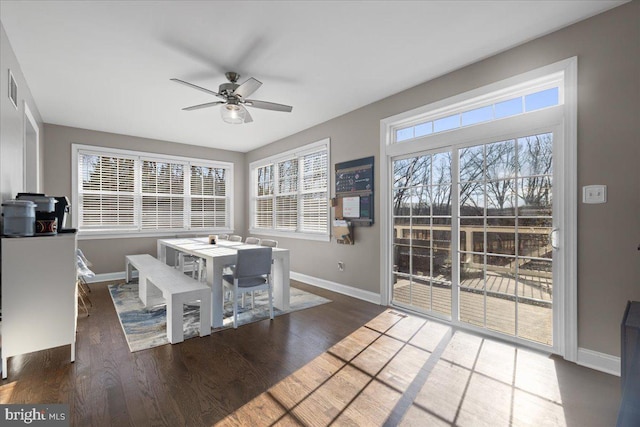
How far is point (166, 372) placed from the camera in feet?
7.41

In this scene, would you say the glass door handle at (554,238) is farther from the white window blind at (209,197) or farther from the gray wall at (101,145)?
the gray wall at (101,145)

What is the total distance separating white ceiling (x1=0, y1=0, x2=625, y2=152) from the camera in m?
2.26

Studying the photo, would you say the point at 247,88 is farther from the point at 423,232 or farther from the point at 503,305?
the point at 503,305

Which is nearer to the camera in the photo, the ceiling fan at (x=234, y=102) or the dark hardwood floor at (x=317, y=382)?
the dark hardwood floor at (x=317, y=382)

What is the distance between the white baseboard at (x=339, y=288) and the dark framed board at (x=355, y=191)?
3.16 feet

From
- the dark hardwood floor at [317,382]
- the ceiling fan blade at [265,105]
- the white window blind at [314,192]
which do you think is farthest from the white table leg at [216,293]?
the white window blind at [314,192]

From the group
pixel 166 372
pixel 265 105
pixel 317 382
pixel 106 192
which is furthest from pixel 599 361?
pixel 106 192

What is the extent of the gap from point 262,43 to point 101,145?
14.3 feet

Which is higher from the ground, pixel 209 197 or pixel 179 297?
pixel 209 197

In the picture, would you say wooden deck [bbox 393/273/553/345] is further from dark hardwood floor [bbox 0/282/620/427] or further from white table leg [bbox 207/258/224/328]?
white table leg [bbox 207/258/224/328]

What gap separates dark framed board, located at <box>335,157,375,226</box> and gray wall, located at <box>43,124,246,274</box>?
3.59 meters

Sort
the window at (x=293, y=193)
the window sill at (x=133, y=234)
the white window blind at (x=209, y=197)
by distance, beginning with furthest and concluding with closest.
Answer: the white window blind at (x=209, y=197)
the window sill at (x=133, y=234)
the window at (x=293, y=193)

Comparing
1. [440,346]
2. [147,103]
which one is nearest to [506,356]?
[440,346]

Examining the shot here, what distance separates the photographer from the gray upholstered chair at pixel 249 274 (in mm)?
3131
